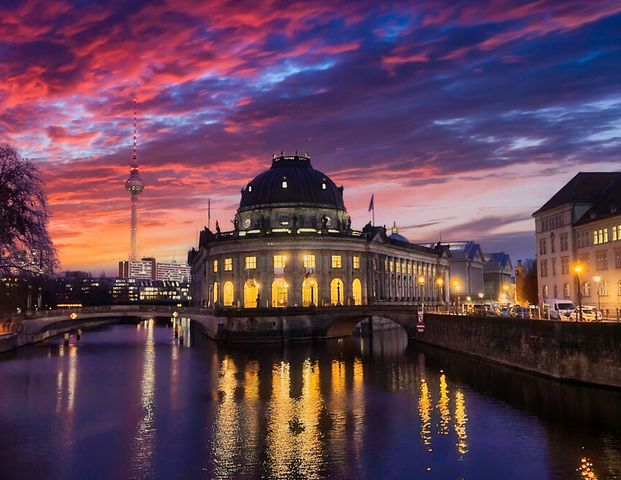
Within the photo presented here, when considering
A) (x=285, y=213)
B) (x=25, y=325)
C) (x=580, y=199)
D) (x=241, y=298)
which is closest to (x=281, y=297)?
(x=241, y=298)

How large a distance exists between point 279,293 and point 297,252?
894cm

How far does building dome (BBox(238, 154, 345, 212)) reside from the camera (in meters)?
150

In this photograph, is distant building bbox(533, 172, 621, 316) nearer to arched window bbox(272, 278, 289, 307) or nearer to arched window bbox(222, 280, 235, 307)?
arched window bbox(272, 278, 289, 307)

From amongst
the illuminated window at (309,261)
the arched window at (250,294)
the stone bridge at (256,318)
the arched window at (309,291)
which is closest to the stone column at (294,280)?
the illuminated window at (309,261)

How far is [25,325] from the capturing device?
104m

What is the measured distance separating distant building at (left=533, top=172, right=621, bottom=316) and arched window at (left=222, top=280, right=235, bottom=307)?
58.7m

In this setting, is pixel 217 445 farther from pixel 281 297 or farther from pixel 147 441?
pixel 281 297

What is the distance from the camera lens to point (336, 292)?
135500 mm

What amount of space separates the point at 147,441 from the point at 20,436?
805cm

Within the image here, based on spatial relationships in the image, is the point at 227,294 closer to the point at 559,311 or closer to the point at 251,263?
the point at 251,263

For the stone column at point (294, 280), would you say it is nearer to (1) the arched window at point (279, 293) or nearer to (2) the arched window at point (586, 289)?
(1) the arched window at point (279, 293)

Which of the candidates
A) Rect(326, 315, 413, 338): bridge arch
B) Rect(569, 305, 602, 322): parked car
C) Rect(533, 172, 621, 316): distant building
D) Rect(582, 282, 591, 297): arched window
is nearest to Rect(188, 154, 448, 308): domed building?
Rect(326, 315, 413, 338): bridge arch

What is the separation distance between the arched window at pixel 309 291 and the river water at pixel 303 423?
176ft

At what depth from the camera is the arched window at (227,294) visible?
449ft
